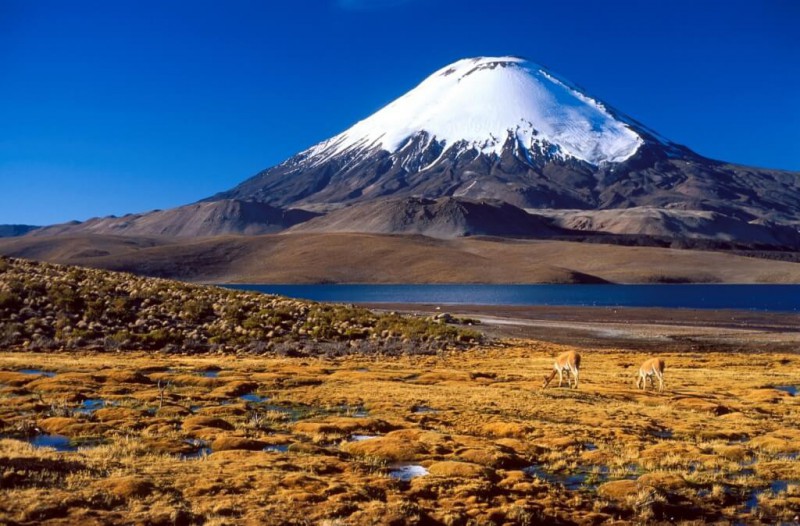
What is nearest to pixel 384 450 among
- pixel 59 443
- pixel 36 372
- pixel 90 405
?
pixel 59 443

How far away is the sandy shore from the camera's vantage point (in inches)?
2189

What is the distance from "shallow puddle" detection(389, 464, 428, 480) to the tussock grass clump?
30.1 m

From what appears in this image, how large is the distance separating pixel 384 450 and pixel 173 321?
3738cm

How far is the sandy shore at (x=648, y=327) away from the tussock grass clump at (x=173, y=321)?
37.8ft

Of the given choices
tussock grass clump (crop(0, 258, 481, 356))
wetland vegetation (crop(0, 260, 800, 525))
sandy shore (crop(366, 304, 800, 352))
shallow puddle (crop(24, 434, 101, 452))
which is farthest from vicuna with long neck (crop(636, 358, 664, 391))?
sandy shore (crop(366, 304, 800, 352))

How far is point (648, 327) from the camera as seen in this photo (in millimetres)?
69188

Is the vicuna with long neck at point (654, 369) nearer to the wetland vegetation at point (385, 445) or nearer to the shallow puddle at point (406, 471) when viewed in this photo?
the wetland vegetation at point (385, 445)

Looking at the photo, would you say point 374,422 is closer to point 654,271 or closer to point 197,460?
point 197,460

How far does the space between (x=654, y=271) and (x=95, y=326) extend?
17031 centimetres

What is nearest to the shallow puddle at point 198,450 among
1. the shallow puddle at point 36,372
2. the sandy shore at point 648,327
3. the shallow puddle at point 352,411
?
the shallow puddle at point 352,411

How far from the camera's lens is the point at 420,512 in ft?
40.1

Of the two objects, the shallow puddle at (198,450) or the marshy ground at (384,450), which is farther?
the shallow puddle at (198,450)

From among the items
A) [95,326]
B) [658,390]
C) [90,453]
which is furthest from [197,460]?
[95,326]

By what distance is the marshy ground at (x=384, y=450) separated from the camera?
12.4 meters
